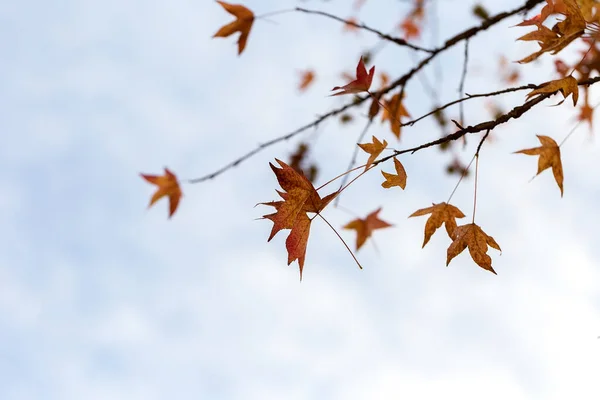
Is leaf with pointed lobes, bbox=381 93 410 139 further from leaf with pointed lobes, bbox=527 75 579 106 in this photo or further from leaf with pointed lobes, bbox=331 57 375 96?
leaf with pointed lobes, bbox=527 75 579 106

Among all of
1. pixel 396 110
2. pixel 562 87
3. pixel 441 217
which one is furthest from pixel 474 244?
pixel 396 110

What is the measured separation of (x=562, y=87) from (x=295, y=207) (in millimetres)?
556

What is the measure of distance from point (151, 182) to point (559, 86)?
5.85ft

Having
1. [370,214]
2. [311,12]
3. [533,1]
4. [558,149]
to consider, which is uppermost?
[311,12]

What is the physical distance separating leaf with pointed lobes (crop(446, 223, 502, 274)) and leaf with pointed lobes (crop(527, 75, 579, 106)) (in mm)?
335

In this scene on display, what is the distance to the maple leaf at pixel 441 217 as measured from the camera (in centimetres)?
131

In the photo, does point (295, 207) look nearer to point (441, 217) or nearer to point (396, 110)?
point (441, 217)

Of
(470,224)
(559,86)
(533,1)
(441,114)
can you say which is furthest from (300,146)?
(559,86)

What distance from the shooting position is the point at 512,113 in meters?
1.03

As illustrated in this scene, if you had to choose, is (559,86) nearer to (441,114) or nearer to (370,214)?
(370,214)

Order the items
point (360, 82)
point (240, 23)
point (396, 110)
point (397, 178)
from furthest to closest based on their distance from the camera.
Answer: point (396, 110) → point (240, 23) → point (360, 82) → point (397, 178)

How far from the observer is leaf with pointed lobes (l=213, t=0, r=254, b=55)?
1.80 metres

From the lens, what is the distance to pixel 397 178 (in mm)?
1121

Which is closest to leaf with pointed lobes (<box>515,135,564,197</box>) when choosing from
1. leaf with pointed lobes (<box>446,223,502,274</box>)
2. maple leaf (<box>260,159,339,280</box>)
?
leaf with pointed lobes (<box>446,223,502,274</box>)
